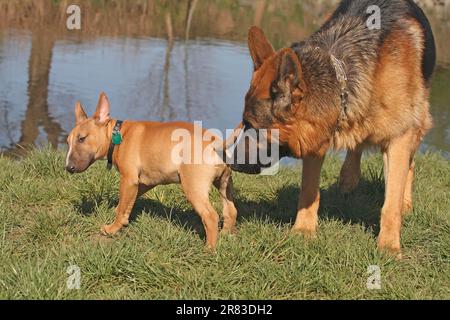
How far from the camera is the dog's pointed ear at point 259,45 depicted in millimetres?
4598

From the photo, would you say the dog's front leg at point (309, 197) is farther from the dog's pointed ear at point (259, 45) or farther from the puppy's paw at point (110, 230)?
the puppy's paw at point (110, 230)

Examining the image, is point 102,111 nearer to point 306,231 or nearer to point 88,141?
point 88,141

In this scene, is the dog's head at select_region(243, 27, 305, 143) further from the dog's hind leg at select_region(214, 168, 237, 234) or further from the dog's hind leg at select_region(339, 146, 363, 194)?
the dog's hind leg at select_region(339, 146, 363, 194)

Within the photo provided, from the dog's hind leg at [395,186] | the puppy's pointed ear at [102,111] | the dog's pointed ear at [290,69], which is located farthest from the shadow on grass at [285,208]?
the dog's pointed ear at [290,69]

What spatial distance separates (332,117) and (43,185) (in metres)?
2.98

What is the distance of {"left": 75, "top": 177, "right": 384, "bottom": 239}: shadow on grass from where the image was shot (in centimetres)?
568

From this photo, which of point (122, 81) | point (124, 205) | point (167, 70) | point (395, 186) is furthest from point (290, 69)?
point (167, 70)

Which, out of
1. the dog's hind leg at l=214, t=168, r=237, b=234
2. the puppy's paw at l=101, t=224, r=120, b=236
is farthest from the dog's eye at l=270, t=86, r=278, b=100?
the puppy's paw at l=101, t=224, r=120, b=236

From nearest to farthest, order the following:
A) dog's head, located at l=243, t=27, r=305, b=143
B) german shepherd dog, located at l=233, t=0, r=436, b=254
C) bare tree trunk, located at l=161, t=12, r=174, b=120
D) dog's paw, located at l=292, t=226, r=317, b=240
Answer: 1. dog's head, located at l=243, t=27, r=305, b=143
2. german shepherd dog, located at l=233, t=0, r=436, b=254
3. dog's paw, located at l=292, t=226, r=317, b=240
4. bare tree trunk, located at l=161, t=12, r=174, b=120

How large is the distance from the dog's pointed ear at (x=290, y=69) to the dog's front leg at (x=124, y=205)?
164 cm

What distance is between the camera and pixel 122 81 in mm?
11523

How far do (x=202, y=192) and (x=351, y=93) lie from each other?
1.35 m

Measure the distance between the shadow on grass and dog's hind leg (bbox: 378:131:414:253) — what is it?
1.50ft

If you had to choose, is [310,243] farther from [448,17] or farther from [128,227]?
[448,17]
